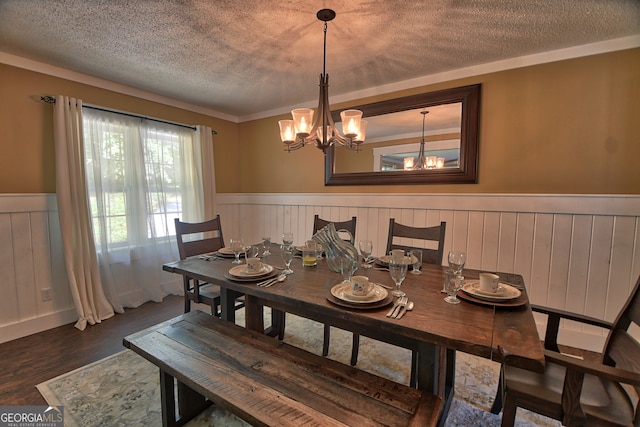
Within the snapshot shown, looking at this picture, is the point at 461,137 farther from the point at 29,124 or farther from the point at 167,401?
the point at 29,124

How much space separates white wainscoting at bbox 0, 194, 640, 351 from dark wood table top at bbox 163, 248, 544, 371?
3.19ft

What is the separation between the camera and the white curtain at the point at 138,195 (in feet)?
8.84

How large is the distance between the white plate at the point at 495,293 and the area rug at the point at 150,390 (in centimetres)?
77

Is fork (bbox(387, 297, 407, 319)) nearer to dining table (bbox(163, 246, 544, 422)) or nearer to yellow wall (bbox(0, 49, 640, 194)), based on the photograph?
dining table (bbox(163, 246, 544, 422))

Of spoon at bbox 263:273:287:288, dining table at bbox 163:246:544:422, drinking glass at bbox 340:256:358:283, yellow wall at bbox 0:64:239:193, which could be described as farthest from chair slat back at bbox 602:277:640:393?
yellow wall at bbox 0:64:239:193

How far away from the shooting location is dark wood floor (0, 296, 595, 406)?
1711 millimetres

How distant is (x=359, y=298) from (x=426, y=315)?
0.91ft

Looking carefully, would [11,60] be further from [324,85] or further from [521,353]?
[521,353]

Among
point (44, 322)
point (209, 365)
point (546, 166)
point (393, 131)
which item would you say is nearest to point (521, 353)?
point (209, 365)

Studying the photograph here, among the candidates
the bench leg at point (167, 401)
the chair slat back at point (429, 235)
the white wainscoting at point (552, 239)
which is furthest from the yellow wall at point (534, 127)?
the bench leg at point (167, 401)

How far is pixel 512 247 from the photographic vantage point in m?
2.35

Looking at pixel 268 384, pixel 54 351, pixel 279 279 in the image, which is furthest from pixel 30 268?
pixel 268 384

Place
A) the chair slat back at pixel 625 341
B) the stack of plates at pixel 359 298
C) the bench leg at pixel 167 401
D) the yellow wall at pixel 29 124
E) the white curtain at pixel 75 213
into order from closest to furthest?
1. the chair slat back at pixel 625 341
2. the stack of plates at pixel 359 298
3. the bench leg at pixel 167 401
4. the yellow wall at pixel 29 124
5. the white curtain at pixel 75 213

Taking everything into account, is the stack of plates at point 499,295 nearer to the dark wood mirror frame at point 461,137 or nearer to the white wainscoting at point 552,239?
the white wainscoting at point 552,239
